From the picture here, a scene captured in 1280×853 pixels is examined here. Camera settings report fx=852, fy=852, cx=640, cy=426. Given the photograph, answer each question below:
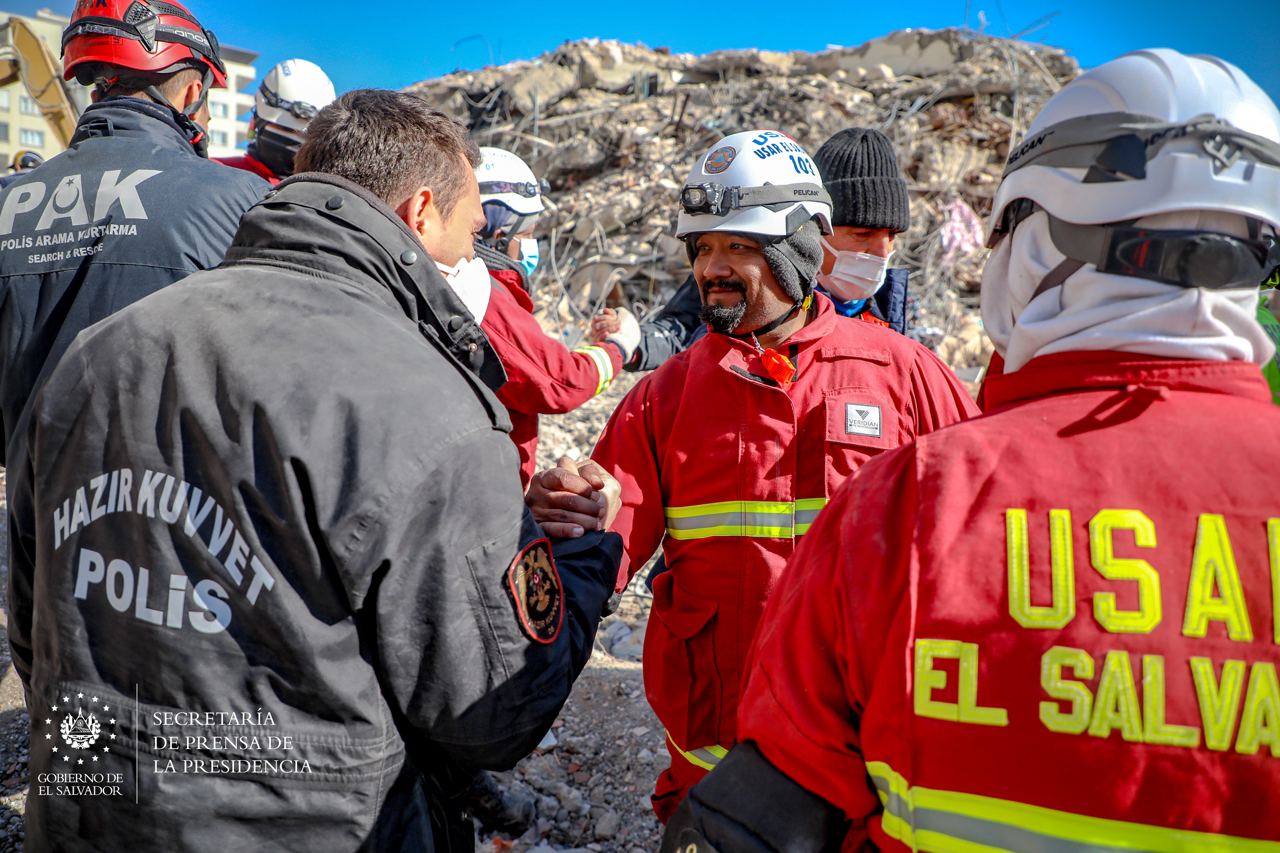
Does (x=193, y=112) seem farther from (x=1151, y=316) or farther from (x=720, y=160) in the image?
(x=1151, y=316)

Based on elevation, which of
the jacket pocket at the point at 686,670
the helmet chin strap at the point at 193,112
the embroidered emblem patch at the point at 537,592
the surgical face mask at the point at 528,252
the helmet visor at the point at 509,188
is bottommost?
the jacket pocket at the point at 686,670

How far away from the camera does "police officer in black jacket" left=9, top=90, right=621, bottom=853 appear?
54.2 inches

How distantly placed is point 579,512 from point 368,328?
0.62 metres

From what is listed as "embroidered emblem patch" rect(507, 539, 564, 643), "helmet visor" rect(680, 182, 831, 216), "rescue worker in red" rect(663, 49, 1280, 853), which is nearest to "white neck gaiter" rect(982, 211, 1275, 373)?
"rescue worker in red" rect(663, 49, 1280, 853)

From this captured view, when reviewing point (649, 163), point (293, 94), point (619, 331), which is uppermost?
point (649, 163)

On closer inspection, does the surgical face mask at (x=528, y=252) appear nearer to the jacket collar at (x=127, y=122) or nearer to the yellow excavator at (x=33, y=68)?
the jacket collar at (x=127, y=122)

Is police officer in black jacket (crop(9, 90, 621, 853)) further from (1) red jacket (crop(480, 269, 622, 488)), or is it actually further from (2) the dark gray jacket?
(1) red jacket (crop(480, 269, 622, 488))

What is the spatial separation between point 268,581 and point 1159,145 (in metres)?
1.45

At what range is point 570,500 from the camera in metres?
1.87

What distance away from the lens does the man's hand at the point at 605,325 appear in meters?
4.20

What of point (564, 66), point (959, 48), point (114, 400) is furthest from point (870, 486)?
point (564, 66)

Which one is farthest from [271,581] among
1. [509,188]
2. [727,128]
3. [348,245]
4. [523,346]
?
[727,128]

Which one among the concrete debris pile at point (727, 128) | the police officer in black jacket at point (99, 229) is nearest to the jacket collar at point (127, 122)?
the police officer in black jacket at point (99, 229)

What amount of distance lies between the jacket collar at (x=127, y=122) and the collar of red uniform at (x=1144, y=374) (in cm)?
275
